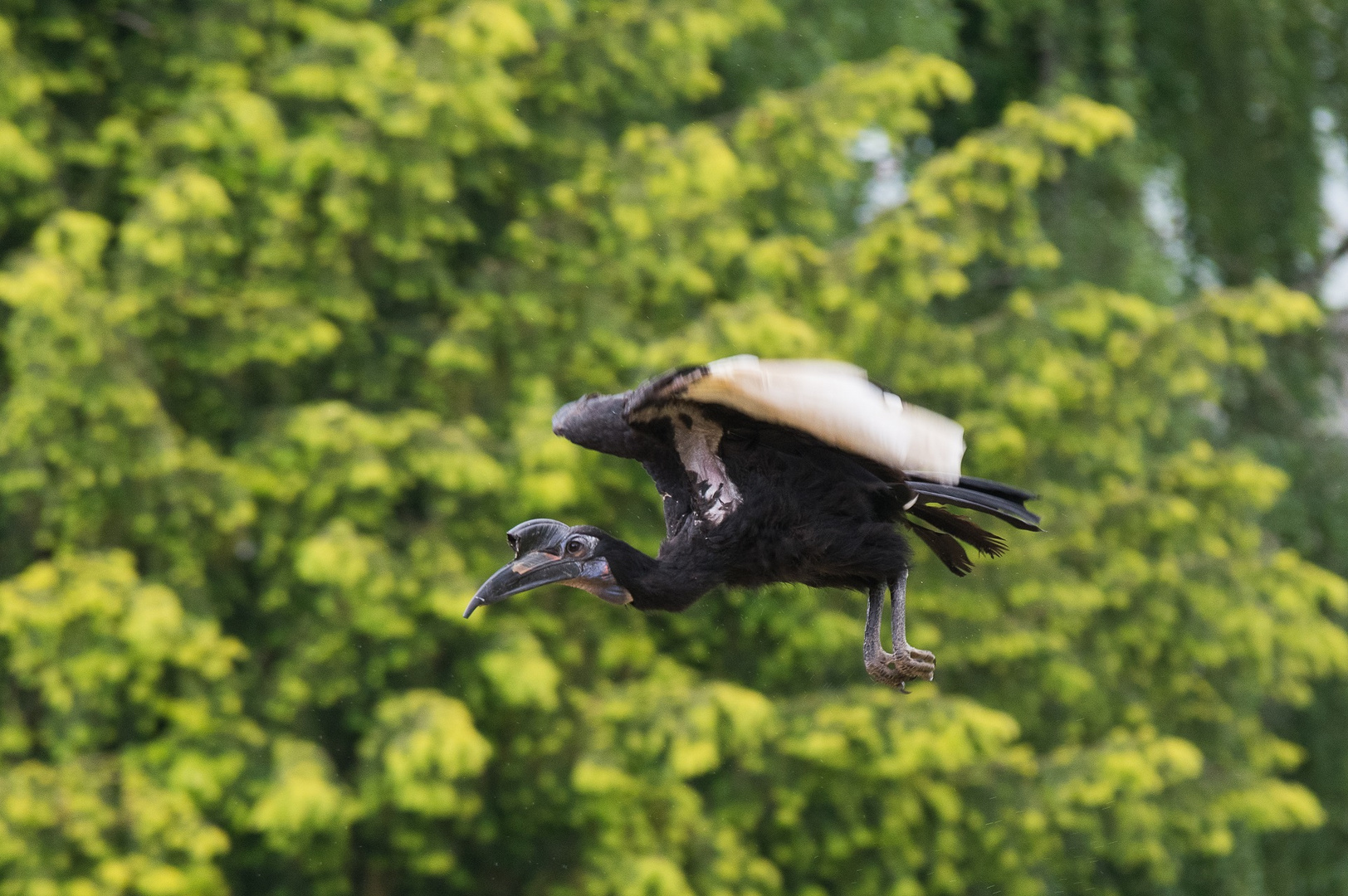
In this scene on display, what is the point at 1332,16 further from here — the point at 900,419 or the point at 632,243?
the point at 900,419

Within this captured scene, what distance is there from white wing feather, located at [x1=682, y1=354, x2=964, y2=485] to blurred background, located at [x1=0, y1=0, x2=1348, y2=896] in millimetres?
3710

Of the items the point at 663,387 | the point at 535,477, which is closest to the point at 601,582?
the point at 663,387

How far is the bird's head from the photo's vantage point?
3734 millimetres

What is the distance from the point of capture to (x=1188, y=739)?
9703mm

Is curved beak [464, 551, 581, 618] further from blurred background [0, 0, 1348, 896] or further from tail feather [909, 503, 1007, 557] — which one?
blurred background [0, 0, 1348, 896]

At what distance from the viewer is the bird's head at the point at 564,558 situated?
3734mm

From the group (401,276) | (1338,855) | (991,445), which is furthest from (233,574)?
(1338,855)

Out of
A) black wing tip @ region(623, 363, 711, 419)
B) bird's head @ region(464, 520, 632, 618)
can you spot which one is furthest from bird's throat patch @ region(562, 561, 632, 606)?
black wing tip @ region(623, 363, 711, 419)

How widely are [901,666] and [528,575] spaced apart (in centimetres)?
87

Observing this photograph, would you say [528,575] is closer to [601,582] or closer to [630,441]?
[601,582]

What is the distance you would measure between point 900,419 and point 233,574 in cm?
548

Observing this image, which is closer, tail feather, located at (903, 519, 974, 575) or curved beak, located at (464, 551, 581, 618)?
curved beak, located at (464, 551, 581, 618)

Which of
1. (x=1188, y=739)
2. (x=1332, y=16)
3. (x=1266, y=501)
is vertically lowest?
(x=1188, y=739)

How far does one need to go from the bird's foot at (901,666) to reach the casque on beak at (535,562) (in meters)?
0.71
